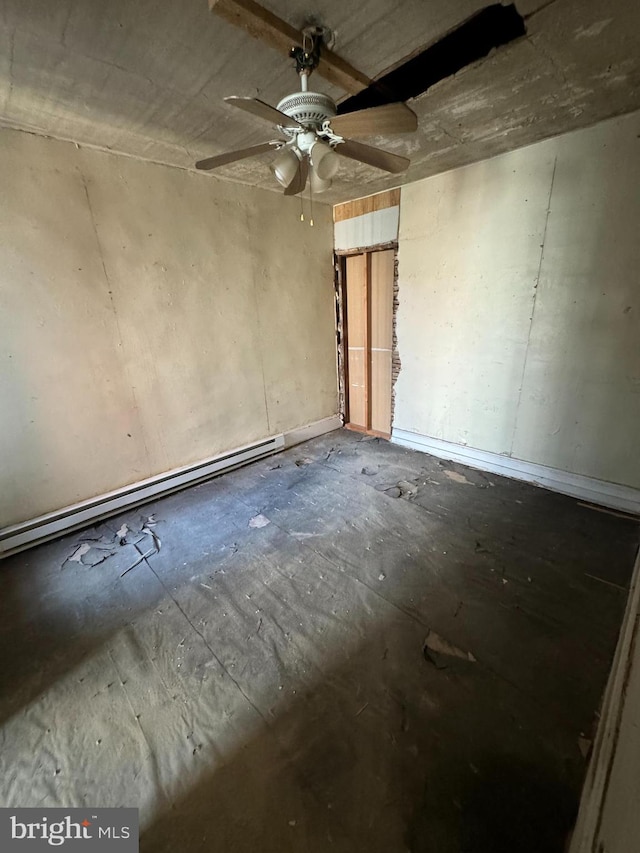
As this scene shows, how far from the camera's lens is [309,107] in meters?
1.39

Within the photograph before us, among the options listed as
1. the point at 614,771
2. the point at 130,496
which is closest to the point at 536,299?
the point at 614,771

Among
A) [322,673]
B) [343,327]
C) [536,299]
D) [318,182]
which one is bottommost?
[322,673]

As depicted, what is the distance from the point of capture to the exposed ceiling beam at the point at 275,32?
1.20 m

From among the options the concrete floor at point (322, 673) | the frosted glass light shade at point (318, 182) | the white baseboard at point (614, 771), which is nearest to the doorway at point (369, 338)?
the concrete floor at point (322, 673)

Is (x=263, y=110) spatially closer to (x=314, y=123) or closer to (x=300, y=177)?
(x=314, y=123)

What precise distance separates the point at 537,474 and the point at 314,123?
2910mm

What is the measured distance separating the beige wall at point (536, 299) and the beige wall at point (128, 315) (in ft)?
4.79

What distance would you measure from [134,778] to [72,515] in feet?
6.22

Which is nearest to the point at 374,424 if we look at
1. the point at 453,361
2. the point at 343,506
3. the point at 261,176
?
the point at 453,361

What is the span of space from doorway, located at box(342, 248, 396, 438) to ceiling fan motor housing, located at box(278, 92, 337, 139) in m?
2.26

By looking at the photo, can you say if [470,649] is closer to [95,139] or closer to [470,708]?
[470,708]

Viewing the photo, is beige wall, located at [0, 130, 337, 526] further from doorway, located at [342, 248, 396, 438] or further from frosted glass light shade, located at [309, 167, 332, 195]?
frosted glass light shade, located at [309, 167, 332, 195]

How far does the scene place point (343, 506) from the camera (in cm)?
274

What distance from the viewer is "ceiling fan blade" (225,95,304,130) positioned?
1217 millimetres
